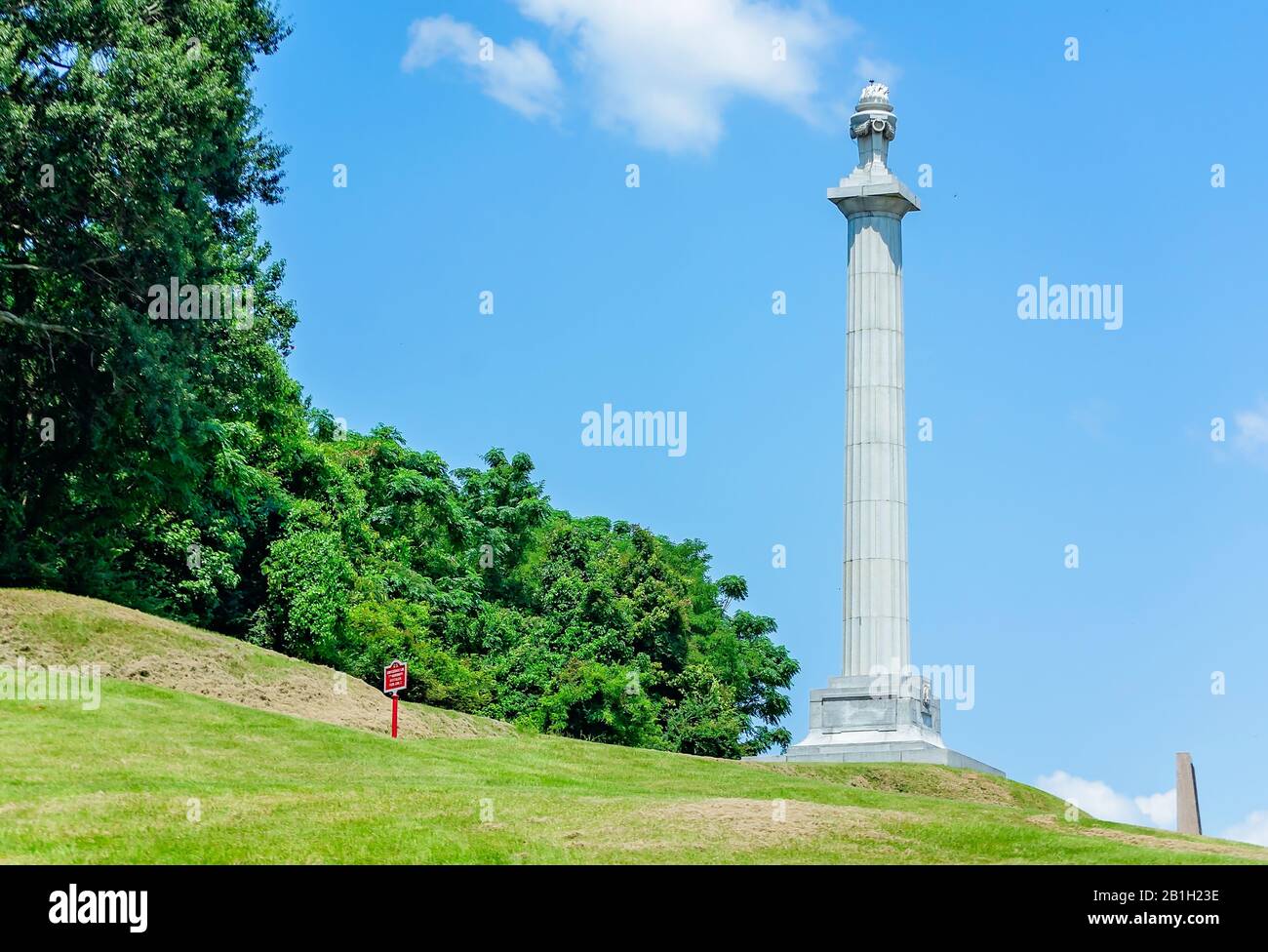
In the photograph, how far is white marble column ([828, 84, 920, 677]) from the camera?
51.0 meters

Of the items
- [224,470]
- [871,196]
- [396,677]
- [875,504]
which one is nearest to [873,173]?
[871,196]

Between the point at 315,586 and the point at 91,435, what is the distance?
10903 millimetres

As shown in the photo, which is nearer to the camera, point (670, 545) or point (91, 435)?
point (91, 435)

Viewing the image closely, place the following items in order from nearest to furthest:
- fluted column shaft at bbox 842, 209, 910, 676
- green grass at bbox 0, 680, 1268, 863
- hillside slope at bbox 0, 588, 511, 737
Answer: green grass at bbox 0, 680, 1268, 863 → hillside slope at bbox 0, 588, 511, 737 → fluted column shaft at bbox 842, 209, 910, 676

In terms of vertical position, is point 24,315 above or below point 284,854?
above

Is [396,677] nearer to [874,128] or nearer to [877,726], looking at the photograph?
[877,726]

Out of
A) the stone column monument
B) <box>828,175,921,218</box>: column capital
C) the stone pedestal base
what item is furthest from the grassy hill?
<box>828,175,921,218</box>: column capital

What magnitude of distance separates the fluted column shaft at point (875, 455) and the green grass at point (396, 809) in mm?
15021

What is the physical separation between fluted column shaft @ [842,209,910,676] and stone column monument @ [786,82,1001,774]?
30mm

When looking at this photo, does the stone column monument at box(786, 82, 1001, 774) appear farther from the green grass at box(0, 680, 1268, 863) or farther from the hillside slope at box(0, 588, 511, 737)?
the green grass at box(0, 680, 1268, 863)

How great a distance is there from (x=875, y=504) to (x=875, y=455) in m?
1.53
